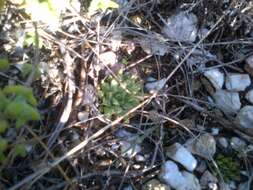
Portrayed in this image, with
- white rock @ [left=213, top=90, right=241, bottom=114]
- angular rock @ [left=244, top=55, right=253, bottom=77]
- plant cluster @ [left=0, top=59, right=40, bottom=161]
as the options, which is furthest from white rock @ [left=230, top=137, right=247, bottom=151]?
plant cluster @ [left=0, top=59, right=40, bottom=161]

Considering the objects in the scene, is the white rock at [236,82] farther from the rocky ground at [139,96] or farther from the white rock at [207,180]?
the white rock at [207,180]

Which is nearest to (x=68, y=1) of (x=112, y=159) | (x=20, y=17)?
(x=20, y=17)

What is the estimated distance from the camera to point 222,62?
2.29m

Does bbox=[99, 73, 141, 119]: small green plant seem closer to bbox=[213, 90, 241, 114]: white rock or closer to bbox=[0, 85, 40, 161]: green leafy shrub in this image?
bbox=[213, 90, 241, 114]: white rock

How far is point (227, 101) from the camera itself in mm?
2197

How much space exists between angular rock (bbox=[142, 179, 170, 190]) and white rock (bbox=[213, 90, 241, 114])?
525 mm

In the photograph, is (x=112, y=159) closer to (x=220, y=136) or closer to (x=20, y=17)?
(x=220, y=136)

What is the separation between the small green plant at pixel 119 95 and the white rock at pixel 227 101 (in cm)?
40

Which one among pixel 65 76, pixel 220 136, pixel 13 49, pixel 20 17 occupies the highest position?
pixel 20 17

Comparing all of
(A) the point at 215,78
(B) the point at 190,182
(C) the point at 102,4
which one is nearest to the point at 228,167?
(B) the point at 190,182

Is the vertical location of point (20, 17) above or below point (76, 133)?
above

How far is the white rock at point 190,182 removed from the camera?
1.90 meters

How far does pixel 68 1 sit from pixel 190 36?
2.20ft

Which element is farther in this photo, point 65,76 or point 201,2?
point 201,2
